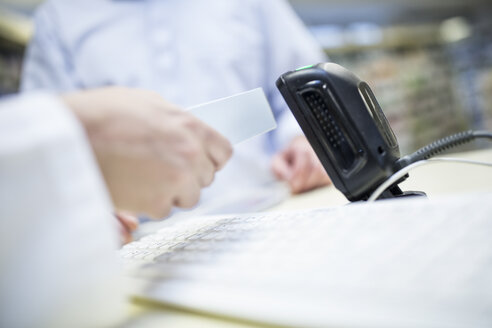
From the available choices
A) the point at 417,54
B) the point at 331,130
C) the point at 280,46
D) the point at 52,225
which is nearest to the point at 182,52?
the point at 280,46

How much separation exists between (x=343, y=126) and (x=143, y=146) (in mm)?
211

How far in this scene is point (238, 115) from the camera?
406mm

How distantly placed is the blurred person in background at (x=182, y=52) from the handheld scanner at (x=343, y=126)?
0.44m

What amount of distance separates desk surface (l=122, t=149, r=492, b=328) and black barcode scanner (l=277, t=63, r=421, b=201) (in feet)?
0.37

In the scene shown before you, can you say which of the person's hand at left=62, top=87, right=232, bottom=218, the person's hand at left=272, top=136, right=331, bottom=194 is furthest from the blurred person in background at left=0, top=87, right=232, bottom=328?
the person's hand at left=272, top=136, right=331, bottom=194

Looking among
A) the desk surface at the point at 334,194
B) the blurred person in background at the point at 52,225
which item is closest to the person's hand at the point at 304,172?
the desk surface at the point at 334,194

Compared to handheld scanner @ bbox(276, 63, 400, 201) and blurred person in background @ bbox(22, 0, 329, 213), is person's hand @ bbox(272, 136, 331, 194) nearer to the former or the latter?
blurred person in background @ bbox(22, 0, 329, 213)

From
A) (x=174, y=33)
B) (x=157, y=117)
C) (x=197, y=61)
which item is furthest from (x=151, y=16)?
(x=157, y=117)

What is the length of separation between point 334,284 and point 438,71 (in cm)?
456

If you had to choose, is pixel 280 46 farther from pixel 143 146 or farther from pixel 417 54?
pixel 417 54

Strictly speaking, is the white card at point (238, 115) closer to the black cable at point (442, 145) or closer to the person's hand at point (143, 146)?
the person's hand at point (143, 146)

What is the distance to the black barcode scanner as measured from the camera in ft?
1.20

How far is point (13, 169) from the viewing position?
0.20 meters

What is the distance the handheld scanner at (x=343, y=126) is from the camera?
0.37 metres
